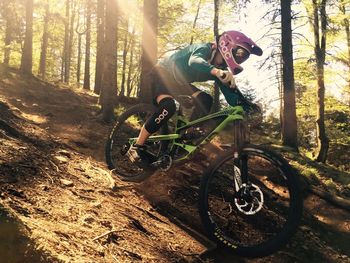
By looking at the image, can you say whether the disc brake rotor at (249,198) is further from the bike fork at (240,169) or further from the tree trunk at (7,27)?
the tree trunk at (7,27)

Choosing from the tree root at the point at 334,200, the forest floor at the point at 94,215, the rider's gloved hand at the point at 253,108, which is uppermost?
the rider's gloved hand at the point at 253,108

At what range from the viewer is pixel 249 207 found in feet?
14.2

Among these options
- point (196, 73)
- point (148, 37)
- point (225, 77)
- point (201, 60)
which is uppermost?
point (148, 37)

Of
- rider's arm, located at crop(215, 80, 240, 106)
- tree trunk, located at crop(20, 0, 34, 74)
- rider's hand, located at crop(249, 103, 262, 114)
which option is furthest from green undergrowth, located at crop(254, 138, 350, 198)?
tree trunk, located at crop(20, 0, 34, 74)

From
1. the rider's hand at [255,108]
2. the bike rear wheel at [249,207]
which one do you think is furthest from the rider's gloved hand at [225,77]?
the bike rear wheel at [249,207]

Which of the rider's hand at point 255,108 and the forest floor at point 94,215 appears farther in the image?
the rider's hand at point 255,108

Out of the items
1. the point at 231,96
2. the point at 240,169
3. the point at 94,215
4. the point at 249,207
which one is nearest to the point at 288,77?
the point at 231,96

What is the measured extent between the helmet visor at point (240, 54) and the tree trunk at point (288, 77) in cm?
1149

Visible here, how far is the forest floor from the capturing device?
310 centimetres

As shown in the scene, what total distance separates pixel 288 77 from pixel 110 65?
319 inches

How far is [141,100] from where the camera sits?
1266 centimetres

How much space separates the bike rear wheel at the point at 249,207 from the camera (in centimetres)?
394

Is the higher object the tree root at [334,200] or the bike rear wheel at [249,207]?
the bike rear wheel at [249,207]

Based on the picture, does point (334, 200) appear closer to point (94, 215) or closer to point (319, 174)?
point (319, 174)
